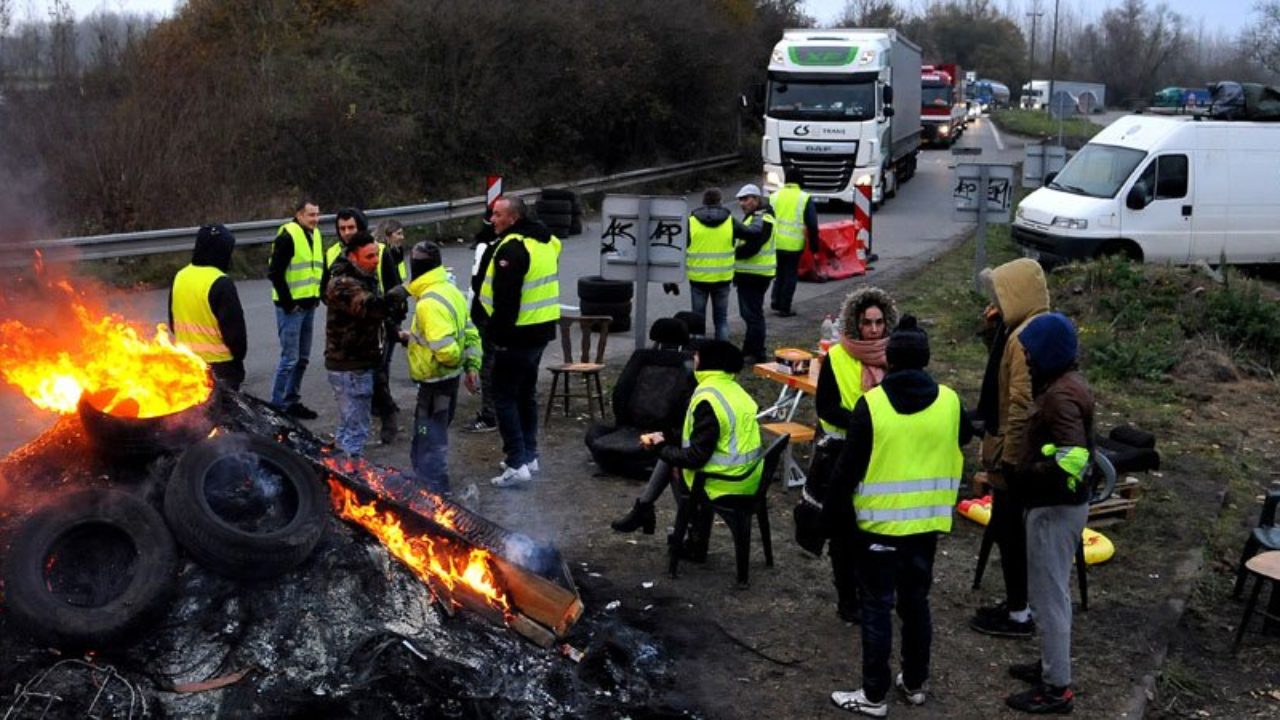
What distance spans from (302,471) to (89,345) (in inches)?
62.3

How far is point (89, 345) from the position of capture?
7453mm

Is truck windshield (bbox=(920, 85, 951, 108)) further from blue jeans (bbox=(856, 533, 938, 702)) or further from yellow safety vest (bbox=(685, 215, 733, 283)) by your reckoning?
blue jeans (bbox=(856, 533, 938, 702))

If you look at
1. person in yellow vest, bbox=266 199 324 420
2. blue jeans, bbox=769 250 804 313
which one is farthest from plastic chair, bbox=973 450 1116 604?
blue jeans, bbox=769 250 804 313

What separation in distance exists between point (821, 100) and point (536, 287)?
2178 cm

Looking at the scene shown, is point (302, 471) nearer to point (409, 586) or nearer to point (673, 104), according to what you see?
point (409, 586)

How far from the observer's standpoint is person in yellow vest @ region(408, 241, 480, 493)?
922cm

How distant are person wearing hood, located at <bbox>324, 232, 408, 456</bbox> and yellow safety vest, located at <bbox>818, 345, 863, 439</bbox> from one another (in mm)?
3498

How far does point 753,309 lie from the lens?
46.8ft

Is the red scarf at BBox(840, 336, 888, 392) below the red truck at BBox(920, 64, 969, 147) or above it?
below

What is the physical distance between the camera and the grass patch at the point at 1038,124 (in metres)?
55.5

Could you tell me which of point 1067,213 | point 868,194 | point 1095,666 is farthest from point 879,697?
point 868,194

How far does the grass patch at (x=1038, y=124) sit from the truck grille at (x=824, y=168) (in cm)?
1887

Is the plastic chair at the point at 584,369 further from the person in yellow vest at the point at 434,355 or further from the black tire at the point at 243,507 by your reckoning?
the black tire at the point at 243,507

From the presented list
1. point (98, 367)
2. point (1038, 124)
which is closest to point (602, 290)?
point (98, 367)
